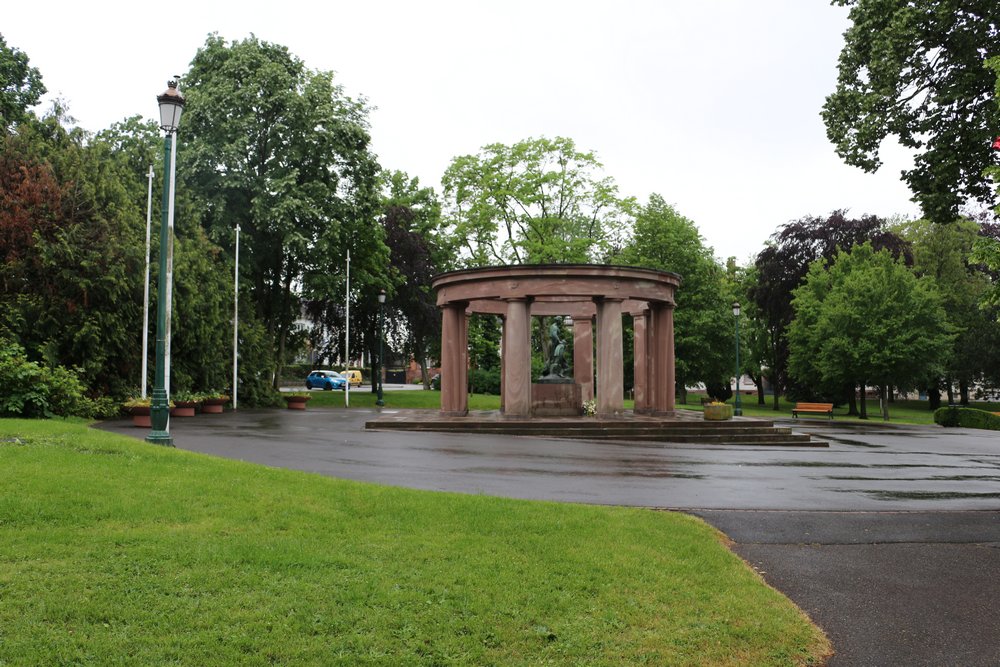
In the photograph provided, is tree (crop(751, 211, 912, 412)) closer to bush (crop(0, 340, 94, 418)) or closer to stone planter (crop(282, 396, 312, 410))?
stone planter (crop(282, 396, 312, 410))

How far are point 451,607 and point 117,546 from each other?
3.07 metres

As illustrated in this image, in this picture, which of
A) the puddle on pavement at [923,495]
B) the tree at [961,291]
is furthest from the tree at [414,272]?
the puddle on pavement at [923,495]

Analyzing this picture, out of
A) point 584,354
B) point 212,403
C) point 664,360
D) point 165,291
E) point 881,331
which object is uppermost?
point 881,331

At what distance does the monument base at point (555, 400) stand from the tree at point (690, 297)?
22.6m

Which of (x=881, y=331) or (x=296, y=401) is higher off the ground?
(x=881, y=331)

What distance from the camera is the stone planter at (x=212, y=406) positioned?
94.9 ft

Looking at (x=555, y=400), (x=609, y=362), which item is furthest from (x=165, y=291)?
(x=555, y=400)

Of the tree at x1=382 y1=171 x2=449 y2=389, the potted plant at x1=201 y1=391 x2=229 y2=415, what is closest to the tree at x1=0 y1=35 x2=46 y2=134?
the potted plant at x1=201 y1=391 x2=229 y2=415

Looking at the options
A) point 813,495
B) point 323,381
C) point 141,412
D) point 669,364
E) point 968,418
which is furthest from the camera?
point 323,381

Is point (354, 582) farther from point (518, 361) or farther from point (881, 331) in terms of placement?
point (881, 331)

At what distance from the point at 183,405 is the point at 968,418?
107ft

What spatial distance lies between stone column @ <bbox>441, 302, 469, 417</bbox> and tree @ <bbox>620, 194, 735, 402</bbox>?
23.8 m

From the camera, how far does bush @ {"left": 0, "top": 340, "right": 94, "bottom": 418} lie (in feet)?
57.3

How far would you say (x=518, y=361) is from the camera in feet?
80.7
